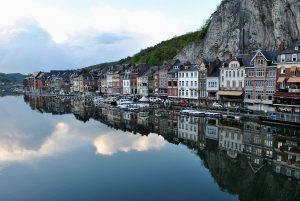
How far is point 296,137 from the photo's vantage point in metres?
41.4

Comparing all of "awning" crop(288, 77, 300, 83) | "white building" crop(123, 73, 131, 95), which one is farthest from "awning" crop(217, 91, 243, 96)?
"white building" crop(123, 73, 131, 95)

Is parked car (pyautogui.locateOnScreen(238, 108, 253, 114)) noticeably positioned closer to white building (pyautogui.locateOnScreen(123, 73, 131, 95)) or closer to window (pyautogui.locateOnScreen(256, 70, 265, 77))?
window (pyautogui.locateOnScreen(256, 70, 265, 77))

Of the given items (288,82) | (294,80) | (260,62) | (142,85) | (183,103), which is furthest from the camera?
(142,85)

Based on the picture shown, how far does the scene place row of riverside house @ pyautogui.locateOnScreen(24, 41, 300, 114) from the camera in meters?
53.1

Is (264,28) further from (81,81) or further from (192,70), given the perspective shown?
(81,81)

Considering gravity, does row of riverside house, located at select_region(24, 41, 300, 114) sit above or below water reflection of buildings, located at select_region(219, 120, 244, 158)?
above

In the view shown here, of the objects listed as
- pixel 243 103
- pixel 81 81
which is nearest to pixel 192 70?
pixel 243 103

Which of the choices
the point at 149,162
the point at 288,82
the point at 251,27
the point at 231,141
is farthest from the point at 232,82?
the point at 149,162

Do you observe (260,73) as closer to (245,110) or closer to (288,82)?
(288,82)

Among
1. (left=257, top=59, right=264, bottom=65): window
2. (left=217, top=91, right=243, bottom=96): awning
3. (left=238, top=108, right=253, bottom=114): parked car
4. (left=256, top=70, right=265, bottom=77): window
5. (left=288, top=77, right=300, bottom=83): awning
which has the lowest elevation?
(left=238, top=108, right=253, bottom=114): parked car

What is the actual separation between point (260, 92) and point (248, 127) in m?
12.6

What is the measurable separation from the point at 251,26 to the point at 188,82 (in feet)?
65.3

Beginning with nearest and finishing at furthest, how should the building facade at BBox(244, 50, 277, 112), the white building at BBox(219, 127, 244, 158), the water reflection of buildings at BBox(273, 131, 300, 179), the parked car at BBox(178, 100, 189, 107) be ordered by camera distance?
1. the water reflection of buildings at BBox(273, 131, 300, 179)
2. the white building at BBox(219, 127, 244, 158)
3. the building facade at BBox(244, 50, 277, 112)
4. the parked car at BBox(178, 100, 189, 107)

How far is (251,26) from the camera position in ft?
259
